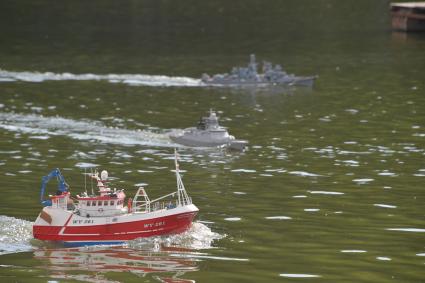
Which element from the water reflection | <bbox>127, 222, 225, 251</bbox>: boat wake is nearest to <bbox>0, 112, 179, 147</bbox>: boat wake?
<bbox>127, 222, 225, 251</bbox>: boat wake

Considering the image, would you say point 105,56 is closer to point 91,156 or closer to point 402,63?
point 402,63

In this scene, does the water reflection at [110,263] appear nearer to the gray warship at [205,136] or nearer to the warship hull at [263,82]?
the gray warship at [205,136]

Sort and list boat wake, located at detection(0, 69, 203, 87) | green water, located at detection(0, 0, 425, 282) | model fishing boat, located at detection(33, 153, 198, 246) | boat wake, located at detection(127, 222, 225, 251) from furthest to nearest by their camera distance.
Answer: boat wake, located at detection(0, 69, 203, 87) → model fishing boat, located at detection(33, 153, 198, 246) → boat wake, located at detection(127, 222, 225, 251) → green water, located at detection(0, 0, 425, 282)

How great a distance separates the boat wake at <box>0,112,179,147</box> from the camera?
325 feet

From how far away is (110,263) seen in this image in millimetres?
56062

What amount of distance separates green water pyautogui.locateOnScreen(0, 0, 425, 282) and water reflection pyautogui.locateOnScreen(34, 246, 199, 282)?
11 centimetres

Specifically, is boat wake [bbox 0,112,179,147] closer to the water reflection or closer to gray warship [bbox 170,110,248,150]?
gray warship [bbox 170,110,248,150]

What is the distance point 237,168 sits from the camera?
8556cm

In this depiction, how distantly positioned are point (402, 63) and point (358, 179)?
84275 millimetres

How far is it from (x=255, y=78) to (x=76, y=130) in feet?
151

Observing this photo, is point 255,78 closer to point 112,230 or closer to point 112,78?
point 112,78

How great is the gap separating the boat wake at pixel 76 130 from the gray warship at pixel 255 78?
34.1 metres

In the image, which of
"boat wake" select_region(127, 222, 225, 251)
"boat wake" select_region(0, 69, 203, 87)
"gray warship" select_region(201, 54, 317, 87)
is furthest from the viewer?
"boat wake" select_region(0, 69, 203, 87)

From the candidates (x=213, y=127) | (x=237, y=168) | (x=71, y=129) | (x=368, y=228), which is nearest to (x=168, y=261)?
(x=368, y=228)
